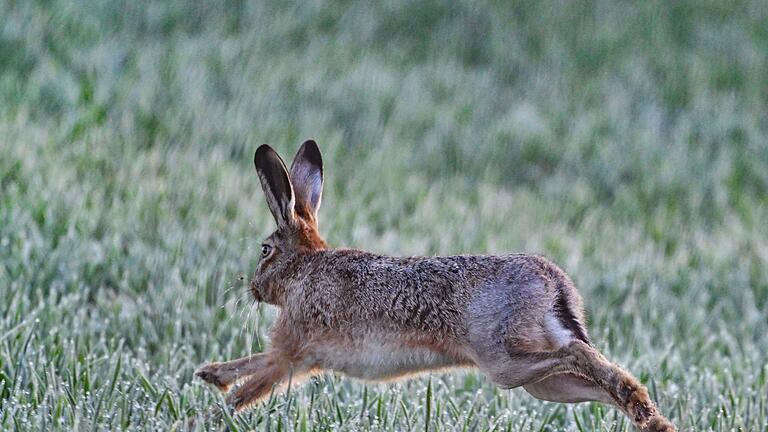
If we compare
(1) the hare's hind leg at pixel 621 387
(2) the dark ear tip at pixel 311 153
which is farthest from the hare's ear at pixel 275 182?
(1) the hare's hind leg at pixel 621 387

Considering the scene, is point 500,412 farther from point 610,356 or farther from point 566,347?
point 610,356

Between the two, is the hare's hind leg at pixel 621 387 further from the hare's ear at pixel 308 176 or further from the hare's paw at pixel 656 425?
the hare's ear at pixel 308 176

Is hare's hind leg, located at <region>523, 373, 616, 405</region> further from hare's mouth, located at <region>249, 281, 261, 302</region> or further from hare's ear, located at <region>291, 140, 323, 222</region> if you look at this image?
Result: hare's ear, located at <region>291, 140, 323, 222</region>

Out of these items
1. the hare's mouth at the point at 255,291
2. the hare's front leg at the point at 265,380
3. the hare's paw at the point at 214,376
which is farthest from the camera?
the hare's mouth at the point at 255,291

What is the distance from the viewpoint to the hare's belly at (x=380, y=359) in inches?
157

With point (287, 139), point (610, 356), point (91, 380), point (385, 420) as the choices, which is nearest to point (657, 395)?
point (610, 356)

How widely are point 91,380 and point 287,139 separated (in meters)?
4.30

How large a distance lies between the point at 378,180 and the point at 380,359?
4325 mm

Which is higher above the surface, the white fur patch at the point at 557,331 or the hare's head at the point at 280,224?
the hare's head at the point at 280,224

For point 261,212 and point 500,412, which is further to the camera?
point 261,212

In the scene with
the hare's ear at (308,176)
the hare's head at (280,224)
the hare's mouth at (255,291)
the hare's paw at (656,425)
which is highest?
the hare's ear at (308,176)

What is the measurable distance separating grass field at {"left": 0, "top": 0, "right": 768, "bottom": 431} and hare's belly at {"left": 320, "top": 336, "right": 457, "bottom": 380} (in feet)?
0.60

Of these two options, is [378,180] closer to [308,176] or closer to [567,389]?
[308,176]

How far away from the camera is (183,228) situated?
22.1 ft
